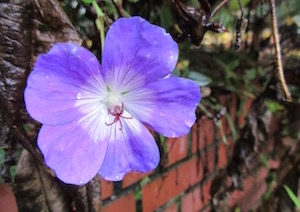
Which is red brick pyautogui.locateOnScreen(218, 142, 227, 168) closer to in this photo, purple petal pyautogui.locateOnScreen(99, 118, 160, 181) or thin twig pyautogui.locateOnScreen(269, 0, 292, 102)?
thin twig pyautogui.locateOnScreen(269, 0, 292, 102)

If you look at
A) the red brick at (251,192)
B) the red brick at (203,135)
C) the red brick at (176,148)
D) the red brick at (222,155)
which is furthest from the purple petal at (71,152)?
the red brick at (251,192)

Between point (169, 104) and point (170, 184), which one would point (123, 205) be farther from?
point (169, 104)

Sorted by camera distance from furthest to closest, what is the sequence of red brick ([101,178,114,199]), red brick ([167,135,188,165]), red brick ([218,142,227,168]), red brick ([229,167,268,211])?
1. red brick ([229,167,268,211])
2. red brick ([218,142,227,168])
3. red brick ([167,135,188,165])
4. red brick ([101,178,114,199])

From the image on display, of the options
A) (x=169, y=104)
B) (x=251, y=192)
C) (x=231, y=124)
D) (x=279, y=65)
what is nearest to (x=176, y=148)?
(x=231, y=124)

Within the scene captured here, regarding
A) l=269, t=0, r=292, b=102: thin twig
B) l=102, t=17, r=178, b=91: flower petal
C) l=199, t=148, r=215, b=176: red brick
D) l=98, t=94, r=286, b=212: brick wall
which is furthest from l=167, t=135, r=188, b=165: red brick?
A: l=102, t=17, r=178, b=91: flower petal

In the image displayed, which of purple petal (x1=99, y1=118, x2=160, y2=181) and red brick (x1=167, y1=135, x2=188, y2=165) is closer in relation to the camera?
purple petal (x1=99, y1=118, x2=160, y2=181)

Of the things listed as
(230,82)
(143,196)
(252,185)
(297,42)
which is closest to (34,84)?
(143,196)
